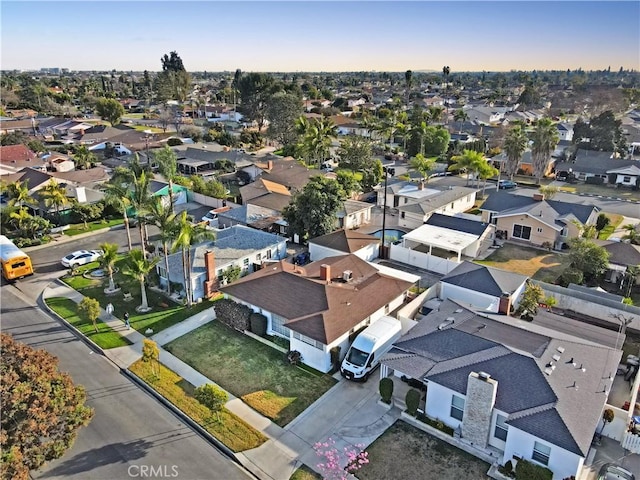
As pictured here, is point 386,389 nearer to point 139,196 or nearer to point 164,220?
point 164,220

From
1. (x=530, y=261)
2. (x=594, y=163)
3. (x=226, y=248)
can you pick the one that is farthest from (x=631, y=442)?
(x=594, y=163)

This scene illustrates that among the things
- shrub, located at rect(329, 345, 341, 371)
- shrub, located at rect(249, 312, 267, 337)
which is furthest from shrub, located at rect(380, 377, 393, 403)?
shrub, located at rect(249, 312, 267, 337)

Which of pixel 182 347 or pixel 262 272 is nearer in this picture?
pixel 182 347

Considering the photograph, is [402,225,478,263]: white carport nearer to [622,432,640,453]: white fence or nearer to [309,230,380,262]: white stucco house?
[309,230,380,262]: white stucco house

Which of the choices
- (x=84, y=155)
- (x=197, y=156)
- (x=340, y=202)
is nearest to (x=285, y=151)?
(x=197, y=156)

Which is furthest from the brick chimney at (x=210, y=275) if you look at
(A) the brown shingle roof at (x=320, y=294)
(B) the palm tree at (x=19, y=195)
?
(B) the palm tree at (x=19, y=195)

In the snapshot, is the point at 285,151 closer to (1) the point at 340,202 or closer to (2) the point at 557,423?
(1) the point at 340,202
